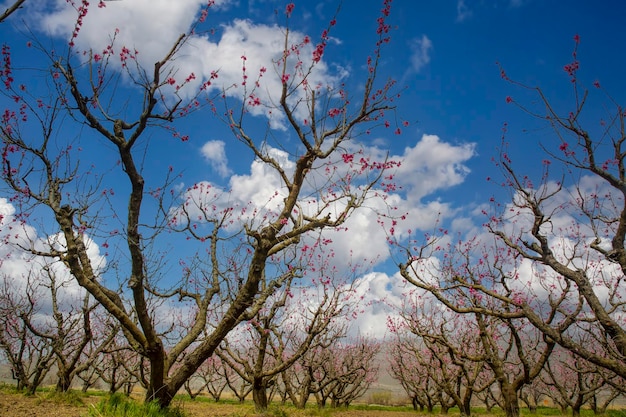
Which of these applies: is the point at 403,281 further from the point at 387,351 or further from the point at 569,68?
the point at 387,351

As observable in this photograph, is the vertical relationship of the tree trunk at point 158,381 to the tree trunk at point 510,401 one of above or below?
above

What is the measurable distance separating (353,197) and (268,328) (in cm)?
626

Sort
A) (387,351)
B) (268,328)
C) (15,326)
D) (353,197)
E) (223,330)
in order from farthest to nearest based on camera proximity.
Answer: (387,351)
(15,326)
(268,328)
(353,197)
(223,330)

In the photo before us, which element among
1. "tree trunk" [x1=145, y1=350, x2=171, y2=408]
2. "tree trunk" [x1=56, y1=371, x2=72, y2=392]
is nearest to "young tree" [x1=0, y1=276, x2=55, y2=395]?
"tree trunk" [x1=56, y1=371, x2=72, y2=392]

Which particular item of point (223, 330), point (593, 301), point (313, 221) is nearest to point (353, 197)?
point (313, 221)

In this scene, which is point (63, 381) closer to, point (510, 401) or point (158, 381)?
point (158, 381)

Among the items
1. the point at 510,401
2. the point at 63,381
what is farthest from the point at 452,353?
the point at 63,381

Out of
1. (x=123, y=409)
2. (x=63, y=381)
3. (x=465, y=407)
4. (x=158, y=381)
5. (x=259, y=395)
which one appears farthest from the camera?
(x=465, y=407)

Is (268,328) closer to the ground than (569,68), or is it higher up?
closer to the ground

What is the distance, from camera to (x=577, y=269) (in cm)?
836

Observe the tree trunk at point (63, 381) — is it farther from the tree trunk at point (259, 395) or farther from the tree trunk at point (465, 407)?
the tree trunk at point (465, 407)

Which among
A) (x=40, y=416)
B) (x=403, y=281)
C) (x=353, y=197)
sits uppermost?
(x=353, y=197)

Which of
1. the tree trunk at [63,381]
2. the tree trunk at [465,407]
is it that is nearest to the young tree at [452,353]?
the tree trunk at [465,407]

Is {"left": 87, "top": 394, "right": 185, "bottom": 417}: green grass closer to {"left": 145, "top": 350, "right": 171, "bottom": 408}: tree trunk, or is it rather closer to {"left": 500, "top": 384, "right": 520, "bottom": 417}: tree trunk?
{"left": 145, "top": 350, "right": 171, "bottom": 408}: tree trunk
